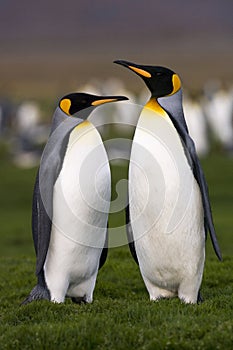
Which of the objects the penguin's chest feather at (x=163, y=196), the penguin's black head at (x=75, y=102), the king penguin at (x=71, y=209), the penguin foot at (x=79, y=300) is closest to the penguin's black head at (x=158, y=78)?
the penguin's chest feather at (x=163, y=196)

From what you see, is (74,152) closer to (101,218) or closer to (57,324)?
(101,218)

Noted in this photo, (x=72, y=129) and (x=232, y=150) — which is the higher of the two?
(x=72, y=129)

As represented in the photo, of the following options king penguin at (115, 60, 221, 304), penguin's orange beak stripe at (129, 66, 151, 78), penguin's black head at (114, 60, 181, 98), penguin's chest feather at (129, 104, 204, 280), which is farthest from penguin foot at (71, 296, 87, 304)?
penguin's orange beak stripe at (129, 66, 151, 78)

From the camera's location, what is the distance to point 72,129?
7.11 meters

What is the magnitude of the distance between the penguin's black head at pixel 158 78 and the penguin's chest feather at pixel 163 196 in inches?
7.5

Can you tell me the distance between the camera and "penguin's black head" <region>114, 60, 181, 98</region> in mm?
6953

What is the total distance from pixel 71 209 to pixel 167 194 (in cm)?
88

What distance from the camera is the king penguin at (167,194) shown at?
22.0ft

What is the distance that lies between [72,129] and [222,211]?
14.0 m

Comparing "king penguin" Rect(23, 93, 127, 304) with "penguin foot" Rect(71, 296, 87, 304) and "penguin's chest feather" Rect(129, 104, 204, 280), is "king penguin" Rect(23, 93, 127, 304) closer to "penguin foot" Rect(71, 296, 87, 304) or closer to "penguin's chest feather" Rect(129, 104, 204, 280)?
"penguin foot" Rect(71, 296, 87, 304)

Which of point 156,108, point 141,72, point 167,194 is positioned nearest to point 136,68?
point 141,72

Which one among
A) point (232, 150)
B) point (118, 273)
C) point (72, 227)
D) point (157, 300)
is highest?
point (72, 227)

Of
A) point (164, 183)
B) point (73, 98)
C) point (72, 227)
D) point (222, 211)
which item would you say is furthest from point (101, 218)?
point (222, 211)

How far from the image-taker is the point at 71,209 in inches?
272
